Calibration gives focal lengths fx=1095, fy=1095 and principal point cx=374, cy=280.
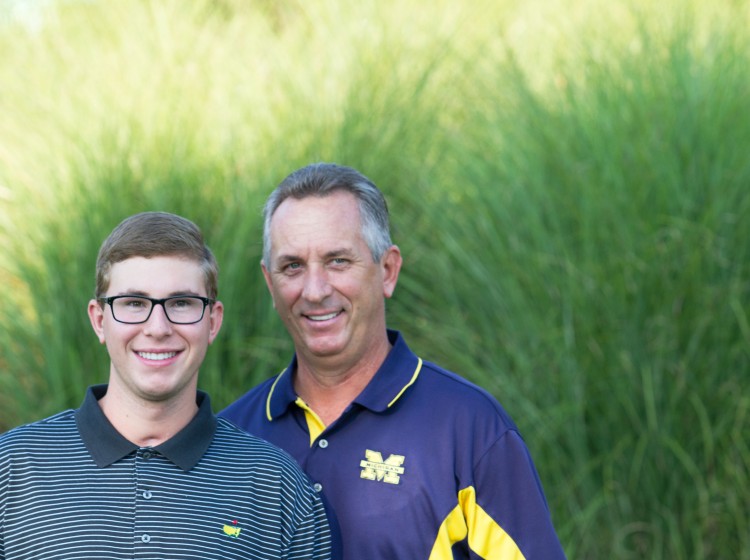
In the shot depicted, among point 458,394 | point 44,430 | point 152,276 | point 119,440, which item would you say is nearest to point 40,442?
point 44,430

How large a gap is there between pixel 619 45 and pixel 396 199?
59.2 inches

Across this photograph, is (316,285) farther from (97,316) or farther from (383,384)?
(97,316)

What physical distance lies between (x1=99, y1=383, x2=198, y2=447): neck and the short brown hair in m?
0.26

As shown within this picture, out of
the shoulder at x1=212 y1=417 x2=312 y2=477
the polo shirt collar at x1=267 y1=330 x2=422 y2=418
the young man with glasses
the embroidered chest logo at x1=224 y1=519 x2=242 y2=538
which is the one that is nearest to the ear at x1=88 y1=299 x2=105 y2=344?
the young man with glasses

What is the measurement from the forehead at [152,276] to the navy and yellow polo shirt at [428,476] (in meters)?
0.65

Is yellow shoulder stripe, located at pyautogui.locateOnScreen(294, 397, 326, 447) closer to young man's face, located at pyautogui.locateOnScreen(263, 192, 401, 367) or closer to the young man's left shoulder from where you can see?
young man's face, located at pyautogui.locateOnScreen(263, 192, 401, 367)

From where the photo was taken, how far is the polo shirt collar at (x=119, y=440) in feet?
7.92

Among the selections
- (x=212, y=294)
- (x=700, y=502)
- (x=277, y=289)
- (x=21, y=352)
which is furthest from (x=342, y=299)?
(x=21, y=352)

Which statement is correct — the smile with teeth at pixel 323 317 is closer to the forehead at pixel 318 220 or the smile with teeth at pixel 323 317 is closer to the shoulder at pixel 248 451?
the forehead at pixel 318 220

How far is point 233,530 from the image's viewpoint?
2.43 meters

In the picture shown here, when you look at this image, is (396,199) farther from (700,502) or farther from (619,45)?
(700,502)

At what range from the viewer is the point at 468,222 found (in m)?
5.29

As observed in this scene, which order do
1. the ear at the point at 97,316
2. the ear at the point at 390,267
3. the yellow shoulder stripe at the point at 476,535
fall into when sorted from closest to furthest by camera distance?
1. the ear at the point at 97,316
2. the yellow shoulder stripe at the point at 476,535
3. the ear at the point at 390,267

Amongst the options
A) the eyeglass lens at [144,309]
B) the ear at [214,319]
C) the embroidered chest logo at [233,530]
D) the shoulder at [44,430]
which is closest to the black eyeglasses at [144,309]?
the eyeglass lens at [144,309]
